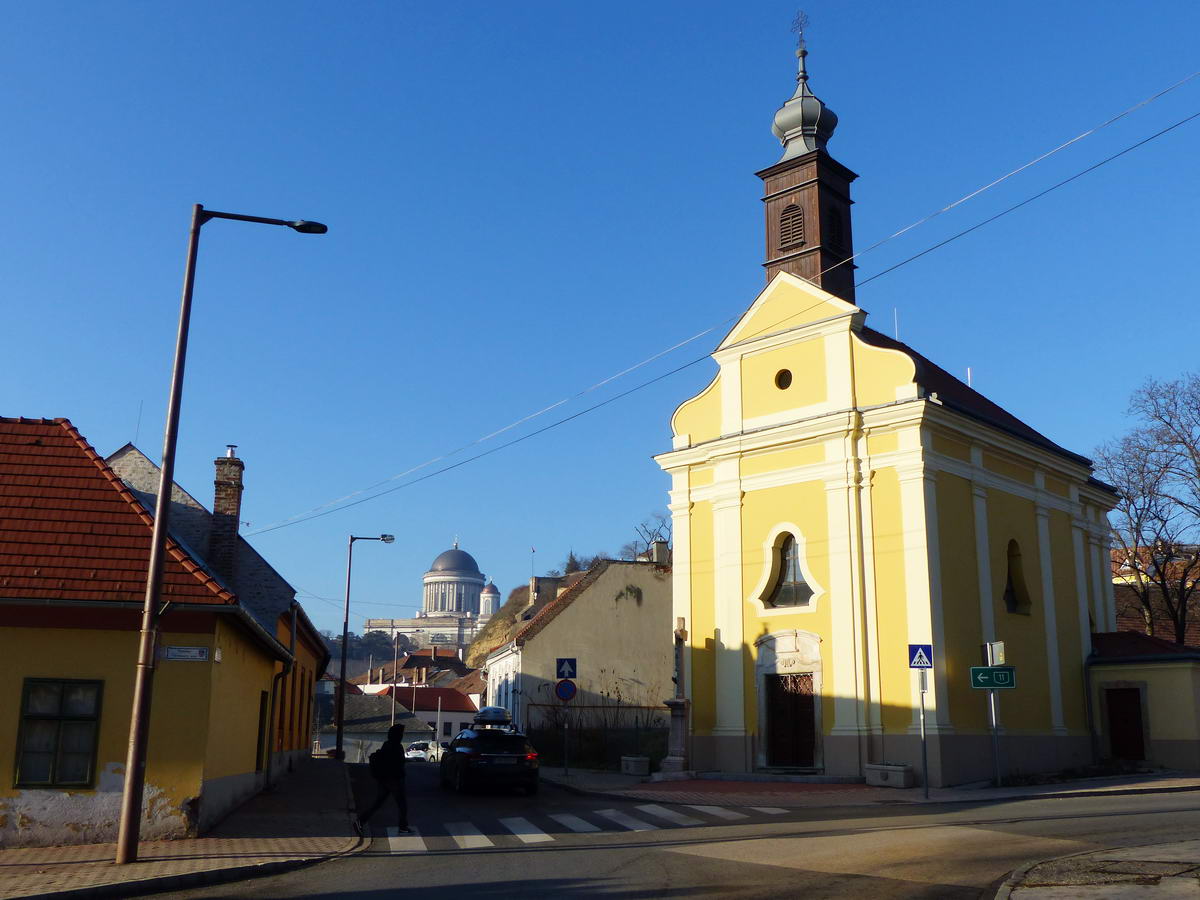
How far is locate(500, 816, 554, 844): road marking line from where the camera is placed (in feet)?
47.4

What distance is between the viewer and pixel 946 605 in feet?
80.0

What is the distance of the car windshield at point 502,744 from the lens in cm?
2189

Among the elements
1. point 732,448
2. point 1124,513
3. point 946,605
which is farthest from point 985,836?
point 1124,513

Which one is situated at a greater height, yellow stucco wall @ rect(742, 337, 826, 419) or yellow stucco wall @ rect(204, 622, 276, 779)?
yellow stucco wall @ rect(742, 337, 826, 419)

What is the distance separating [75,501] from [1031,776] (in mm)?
21041

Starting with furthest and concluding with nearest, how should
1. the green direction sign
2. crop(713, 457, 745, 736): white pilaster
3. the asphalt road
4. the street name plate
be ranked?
crop(713, 457, 745, 736): white pilaster
the green direction sign
the street name plate
the asphalt road

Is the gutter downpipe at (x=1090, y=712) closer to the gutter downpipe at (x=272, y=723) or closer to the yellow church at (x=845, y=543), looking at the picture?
the yellow church at (x=845, y=543)

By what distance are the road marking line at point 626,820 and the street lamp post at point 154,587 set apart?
6.79 metres

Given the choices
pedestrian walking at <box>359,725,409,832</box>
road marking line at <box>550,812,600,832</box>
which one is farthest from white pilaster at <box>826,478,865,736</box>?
pedestrian walking at <box>359,725,409,832</box>

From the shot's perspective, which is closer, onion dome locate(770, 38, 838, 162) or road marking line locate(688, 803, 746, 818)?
road marking line locate(688, 803, 746, 818)

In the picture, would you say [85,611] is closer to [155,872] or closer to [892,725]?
[155,872]

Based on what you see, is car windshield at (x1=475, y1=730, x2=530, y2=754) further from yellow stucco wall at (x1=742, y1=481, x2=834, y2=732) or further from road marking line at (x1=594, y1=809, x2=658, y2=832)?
yellow stucco wall at (x1=742, y1=481, x2=834, y2=732)

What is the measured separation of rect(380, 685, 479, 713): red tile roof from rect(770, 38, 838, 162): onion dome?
64107mm

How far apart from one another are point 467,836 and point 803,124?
2188 cm
